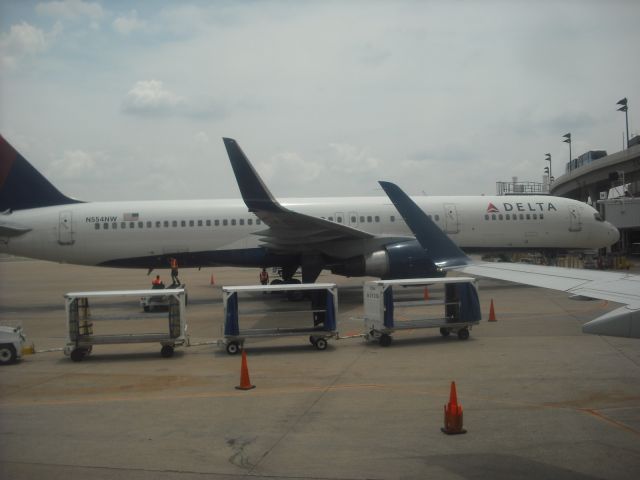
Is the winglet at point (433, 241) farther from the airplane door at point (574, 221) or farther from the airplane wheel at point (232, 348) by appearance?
the airplane door at point (574, 221)

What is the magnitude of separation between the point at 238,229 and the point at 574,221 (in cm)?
1375

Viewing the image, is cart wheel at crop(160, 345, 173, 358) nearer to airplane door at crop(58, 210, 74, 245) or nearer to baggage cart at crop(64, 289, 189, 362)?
baggage cart at crop(64, 289, 189, 362)

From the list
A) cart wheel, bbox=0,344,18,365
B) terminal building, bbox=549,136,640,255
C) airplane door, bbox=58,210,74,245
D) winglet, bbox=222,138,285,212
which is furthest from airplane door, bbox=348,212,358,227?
terminal building, bbox=549,136,640,255

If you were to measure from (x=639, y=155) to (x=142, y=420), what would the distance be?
4150 cm

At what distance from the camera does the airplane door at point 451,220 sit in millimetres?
23688

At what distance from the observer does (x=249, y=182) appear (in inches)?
714

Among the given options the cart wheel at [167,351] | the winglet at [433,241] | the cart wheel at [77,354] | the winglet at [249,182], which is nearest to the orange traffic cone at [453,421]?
the winglet at [433,241]

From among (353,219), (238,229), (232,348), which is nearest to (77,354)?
(232,348)

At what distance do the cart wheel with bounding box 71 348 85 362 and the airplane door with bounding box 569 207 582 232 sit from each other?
1965 cm

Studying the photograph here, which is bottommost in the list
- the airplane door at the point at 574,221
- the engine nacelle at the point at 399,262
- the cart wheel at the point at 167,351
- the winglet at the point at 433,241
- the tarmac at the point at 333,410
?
the tarmac at the point at 333,410

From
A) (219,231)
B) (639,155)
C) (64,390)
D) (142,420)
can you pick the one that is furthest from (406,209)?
(639,155)

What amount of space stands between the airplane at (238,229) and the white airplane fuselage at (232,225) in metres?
0.04

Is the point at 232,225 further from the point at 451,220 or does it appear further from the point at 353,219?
the point at 451,220

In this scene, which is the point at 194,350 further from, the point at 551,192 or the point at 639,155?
the point at 551,192
